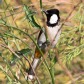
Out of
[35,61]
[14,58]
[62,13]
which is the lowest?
[62,13]

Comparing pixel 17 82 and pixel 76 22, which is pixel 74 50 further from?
pixel 17 82

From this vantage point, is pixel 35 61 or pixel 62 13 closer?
pixel 35 61

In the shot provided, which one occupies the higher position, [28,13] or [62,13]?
[28,13]

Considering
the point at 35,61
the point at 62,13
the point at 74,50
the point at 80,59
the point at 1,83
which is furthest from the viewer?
the point at 62,13

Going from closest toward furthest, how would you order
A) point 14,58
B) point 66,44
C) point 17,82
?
point 14,58 < point 17,82 < point 66,44

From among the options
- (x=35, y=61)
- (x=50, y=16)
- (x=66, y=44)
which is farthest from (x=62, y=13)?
(x=35, y=61)

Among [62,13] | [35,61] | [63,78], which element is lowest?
[63,78]

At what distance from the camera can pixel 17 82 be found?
104cm

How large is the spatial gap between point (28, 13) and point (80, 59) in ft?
7.05

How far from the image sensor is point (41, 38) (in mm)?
1589

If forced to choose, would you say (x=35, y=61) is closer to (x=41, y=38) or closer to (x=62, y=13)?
(x=41, y=38)

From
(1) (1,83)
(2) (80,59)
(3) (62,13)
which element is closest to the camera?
(1) (1,83)

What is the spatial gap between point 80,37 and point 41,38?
0.79m

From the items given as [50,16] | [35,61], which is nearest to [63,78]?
[50,16]
